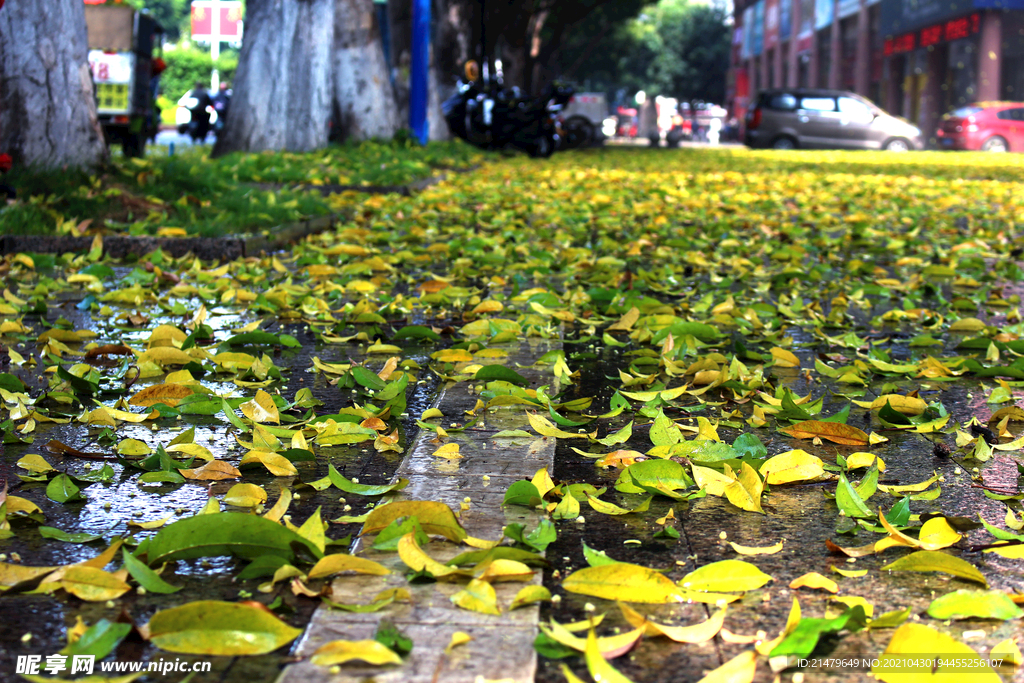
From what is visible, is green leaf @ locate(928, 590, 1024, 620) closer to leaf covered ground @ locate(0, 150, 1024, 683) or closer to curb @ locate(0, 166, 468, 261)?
leaf covered ground @ locate(0, 150, 1024, 683)

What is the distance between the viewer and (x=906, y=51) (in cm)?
4106

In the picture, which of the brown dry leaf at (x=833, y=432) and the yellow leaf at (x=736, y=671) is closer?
the yellow leaf at (x=736, y=671)

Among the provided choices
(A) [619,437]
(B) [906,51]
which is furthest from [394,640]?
(B) [906,51]

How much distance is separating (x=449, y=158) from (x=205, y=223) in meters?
9.98

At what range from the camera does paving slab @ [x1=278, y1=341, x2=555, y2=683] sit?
1685 millimetres

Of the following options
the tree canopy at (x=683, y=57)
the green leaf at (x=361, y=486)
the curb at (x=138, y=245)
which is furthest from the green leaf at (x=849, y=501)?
the tree canopy at (x=683, y=57)

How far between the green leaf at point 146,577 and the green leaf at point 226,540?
0.08 m

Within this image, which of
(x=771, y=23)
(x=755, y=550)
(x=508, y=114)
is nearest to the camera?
(x=755, y=550)

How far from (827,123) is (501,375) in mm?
30646

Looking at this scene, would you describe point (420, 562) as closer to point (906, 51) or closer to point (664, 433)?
point (664, 433)

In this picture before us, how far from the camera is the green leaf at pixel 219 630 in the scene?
69.0 inches

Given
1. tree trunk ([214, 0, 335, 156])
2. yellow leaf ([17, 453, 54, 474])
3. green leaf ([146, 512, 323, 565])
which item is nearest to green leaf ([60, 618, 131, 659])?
green leaf ([146, 512, 323, 565])

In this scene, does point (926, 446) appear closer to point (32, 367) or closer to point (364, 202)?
point (32, 367)

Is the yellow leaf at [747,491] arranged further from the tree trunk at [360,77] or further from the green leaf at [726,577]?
the tree trunk at [360,77]
